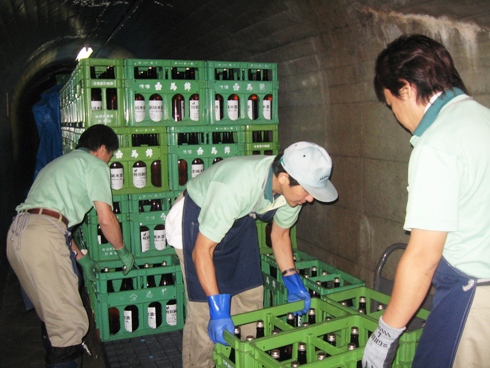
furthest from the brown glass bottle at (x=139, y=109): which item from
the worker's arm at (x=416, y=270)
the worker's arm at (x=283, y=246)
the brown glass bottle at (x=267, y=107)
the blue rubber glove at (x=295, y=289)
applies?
the worker's arm at (x=416, y=270)

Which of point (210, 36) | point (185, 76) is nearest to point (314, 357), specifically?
point (185, 76)

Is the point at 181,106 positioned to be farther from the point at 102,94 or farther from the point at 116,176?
the point at 116,176

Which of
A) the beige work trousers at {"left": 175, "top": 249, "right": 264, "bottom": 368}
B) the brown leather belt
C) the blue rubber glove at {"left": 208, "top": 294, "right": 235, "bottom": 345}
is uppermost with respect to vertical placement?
the brown leather belt

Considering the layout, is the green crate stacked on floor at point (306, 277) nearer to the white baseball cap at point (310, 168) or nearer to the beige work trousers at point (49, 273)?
the white baseball cap at point (310, 168)

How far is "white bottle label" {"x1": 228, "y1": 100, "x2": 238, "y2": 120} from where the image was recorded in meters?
5.89

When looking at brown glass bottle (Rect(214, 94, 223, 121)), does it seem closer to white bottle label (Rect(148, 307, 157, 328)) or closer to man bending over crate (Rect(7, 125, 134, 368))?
man bending over crate (Rect(7, 125, 134, 368))

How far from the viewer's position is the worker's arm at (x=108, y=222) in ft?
14.3

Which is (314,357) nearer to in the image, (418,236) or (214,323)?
(214,323)

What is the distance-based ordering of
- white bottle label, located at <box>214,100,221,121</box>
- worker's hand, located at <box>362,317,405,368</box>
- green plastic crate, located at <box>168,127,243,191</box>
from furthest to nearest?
white bottle label, located at <box>214,100,221,121</box> → green plastic crate, located at <box>168,127,243,191</box> → worker's hand, located at <box>362,317,405,368</box>

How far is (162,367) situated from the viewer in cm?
477

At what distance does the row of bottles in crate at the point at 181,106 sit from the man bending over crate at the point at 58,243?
50.4 inches

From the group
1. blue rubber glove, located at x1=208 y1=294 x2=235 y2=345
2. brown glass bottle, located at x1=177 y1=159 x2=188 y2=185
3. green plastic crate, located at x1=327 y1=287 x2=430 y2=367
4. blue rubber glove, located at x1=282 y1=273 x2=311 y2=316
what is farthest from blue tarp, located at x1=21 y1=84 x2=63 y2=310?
blue rubber glove, located at x1=208 y1=294 x2=235 y2=345

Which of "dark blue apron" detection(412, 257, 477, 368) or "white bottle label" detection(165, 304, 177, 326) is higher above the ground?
"dark blue apron" detection(412, 257, 477, 368)

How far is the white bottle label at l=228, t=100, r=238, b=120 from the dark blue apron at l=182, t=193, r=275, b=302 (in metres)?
2.29
